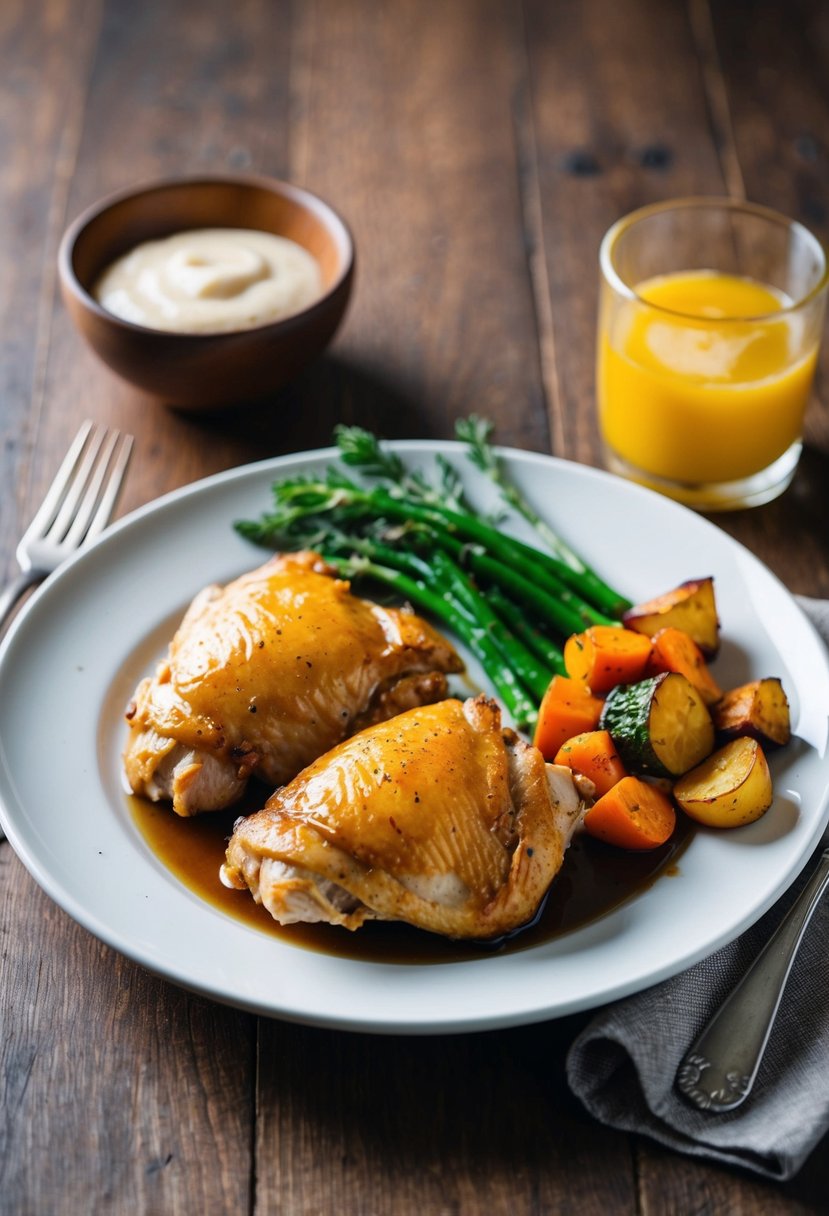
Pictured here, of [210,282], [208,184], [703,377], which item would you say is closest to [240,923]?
[703,377]

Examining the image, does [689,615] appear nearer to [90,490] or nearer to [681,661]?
[681,661]

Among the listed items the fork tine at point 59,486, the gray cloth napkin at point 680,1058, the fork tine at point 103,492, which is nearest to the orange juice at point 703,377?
the fork tine at point 103,492

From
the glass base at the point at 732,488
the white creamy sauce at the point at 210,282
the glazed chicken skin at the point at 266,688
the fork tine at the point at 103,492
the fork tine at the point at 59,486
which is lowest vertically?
the glass base at the point at 732,488

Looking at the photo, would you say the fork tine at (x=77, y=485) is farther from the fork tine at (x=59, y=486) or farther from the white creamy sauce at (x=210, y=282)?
the white creamy sauce at (x=210, y=282)

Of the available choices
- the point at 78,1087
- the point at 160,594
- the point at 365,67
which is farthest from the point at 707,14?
the point at 78,1087

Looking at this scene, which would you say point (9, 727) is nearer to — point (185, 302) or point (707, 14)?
point (185, 302)
